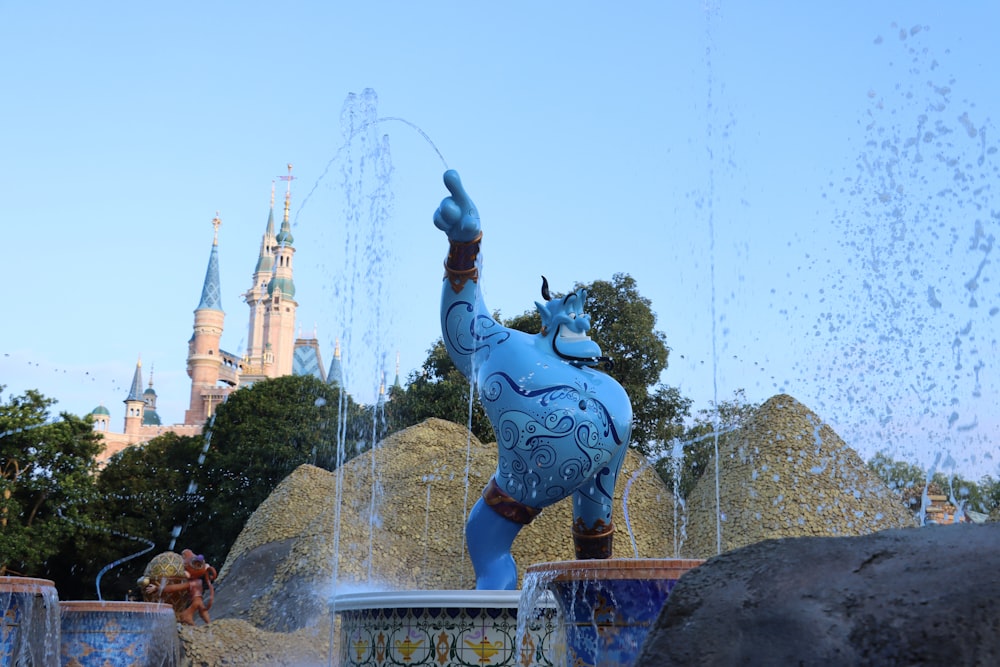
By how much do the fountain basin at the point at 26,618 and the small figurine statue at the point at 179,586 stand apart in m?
5.34

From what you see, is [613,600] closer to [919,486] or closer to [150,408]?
[919,486]

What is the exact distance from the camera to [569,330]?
7.05 metres

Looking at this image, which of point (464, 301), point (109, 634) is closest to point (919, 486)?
point (464, 301)

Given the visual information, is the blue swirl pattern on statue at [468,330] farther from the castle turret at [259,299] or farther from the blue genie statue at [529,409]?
the castle turret at [259,299]

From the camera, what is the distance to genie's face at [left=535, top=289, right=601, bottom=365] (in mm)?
6988

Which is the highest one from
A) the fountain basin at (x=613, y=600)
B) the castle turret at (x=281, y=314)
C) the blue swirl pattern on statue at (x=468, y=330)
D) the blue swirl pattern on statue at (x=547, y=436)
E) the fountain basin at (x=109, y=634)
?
the castle turret at (x=281, y=314)

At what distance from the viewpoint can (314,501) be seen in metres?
19.1

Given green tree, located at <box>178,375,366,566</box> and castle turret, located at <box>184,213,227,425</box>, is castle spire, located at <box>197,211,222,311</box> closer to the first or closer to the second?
castle turret, located at <box>184,213,227,425</box>

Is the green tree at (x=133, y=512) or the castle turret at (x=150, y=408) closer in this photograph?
the green tree at (x=133, y=512)

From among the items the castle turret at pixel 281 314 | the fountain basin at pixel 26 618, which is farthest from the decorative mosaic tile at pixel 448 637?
the castle turret at pixel 281 314

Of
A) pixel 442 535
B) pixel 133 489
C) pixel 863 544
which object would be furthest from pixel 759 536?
pixel 133 489

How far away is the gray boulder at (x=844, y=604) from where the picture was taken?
4.82ft

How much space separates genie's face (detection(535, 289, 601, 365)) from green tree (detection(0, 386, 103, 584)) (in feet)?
59.2

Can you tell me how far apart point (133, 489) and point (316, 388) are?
16.6 ft
